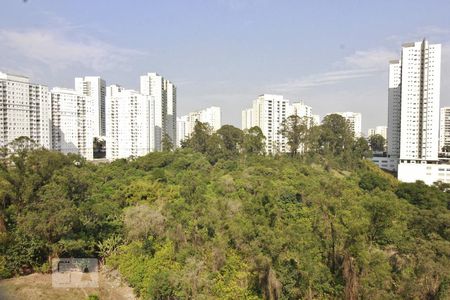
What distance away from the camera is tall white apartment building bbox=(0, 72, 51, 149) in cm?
3191

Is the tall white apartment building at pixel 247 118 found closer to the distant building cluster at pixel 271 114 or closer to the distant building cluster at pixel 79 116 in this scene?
the distant building cluster at pixel 271 114

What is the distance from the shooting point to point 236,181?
1992 centimetres

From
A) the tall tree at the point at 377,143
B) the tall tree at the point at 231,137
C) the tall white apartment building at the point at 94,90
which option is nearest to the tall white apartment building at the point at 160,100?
the tall white apartment building at the point at 94,90

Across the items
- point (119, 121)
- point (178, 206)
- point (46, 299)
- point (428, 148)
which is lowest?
point (46, 299)

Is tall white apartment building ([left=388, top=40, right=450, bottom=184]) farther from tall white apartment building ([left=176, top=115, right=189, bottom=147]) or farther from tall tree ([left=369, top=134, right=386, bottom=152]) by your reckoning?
tall white apartment building ([left=176, top=115, right=189, bottom=147])

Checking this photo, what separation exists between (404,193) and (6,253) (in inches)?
784

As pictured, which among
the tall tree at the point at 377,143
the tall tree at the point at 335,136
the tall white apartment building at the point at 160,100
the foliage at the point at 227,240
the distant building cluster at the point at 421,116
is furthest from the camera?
the tall tree at the point at 377,143

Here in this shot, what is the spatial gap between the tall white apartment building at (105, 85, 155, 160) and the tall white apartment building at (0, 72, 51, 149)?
270 inches

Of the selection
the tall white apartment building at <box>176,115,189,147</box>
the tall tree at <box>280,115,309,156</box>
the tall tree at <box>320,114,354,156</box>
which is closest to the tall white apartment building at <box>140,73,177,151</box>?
the tall white apartment building at <box>176,115,189,147</box>

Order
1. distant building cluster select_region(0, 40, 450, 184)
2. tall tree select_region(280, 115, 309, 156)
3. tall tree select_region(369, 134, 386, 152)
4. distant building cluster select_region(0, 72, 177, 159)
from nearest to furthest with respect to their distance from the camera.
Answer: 1. distant building cluster select_region(0, 40, 450, 184)
2. tall tree select_region(280, 115, 309, 156)
3. distant building cluster select_region(0, 72, 177, 159)
4. tall tree select_region(369, 134, 386, 152)

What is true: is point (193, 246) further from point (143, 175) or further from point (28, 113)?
point (28, 113)

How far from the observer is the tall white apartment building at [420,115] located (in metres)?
28.9

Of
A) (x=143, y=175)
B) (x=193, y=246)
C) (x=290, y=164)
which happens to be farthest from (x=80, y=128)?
(x=193, y=246)

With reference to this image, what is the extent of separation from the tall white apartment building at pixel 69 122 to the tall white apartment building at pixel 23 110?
1.62 m
